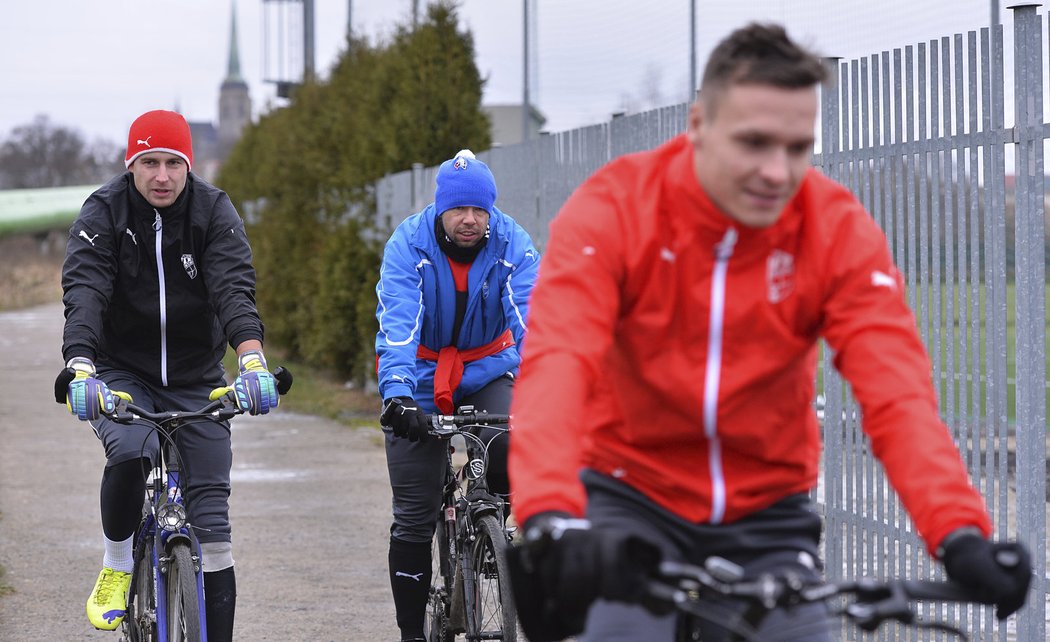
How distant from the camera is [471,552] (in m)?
5.76

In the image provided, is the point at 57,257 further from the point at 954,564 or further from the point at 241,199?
the point at 954,564

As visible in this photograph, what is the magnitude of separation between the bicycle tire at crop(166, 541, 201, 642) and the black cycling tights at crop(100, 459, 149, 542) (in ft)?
1.09

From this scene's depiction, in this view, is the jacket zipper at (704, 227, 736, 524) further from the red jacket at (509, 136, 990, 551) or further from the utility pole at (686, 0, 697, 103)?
the utility pole at (686, 0, 697, 103)

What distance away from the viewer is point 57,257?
64.9 m

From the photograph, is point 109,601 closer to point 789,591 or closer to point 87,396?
point 87,396

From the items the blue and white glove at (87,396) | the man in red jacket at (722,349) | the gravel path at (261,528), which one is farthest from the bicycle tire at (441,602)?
the man in red jacket at (722,349)

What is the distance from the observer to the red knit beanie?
5.29 meters

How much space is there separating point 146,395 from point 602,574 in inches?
138

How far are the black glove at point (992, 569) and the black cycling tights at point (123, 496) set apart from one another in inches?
137

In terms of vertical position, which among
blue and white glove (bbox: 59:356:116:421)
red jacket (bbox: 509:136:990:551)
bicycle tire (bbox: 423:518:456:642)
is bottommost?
bicycle tire (bbox: 423:518:456:642)

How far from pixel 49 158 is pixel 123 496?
68.0 meters

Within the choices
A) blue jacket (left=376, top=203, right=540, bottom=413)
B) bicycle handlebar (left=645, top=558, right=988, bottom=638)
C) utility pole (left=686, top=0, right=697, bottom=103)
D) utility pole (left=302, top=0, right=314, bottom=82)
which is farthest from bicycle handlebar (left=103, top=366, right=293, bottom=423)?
utility pole (left=302, top=0, right=314, bottom=82)

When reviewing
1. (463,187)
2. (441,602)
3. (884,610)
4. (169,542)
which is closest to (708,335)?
(884,610)

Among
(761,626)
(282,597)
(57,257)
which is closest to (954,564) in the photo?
(761,626)
